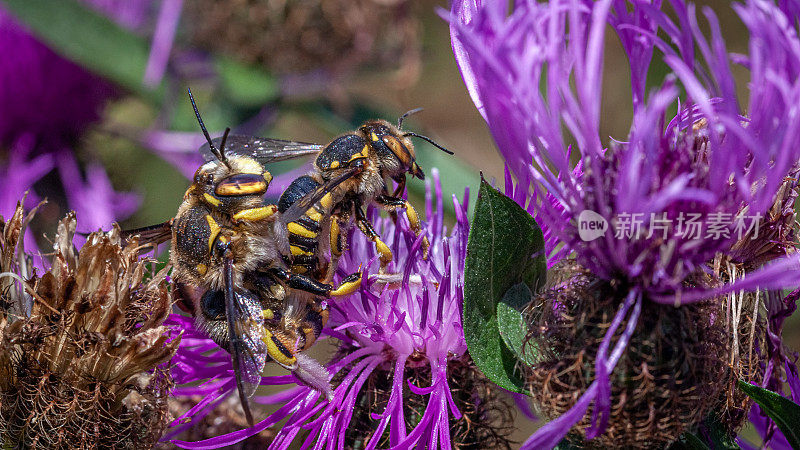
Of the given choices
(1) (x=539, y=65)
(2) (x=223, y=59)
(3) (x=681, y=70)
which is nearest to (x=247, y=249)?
(1) (x=539, y=65)

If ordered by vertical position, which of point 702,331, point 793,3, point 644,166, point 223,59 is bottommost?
point 702,331

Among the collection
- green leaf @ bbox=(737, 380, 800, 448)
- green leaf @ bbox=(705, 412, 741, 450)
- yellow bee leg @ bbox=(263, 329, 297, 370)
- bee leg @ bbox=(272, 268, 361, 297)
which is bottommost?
green leaf @ bbox=(705, 412, 741, 450)

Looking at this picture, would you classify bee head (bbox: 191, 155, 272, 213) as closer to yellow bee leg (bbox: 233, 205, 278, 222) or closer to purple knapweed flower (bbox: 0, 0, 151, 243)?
yellow bee leg (bbox: 233, 205, 278, 222)

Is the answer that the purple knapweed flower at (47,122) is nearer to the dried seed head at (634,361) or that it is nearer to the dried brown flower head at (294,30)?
the dried brown flower head at (294,30)

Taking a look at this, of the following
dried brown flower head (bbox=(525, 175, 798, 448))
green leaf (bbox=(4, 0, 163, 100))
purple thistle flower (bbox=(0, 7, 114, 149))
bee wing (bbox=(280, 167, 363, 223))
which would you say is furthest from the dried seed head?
purple thistle flower (bbox=(0, 7, 114, 149))

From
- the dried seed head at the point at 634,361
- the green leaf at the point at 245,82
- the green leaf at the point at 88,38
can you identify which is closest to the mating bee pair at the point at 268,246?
the dried seed head at the point at 634,361

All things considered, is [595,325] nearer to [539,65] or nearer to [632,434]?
[632,434]

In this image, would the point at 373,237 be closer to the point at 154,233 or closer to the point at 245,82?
the point at 154,233
